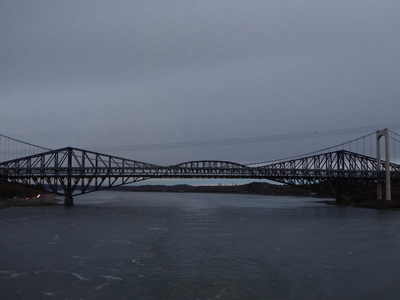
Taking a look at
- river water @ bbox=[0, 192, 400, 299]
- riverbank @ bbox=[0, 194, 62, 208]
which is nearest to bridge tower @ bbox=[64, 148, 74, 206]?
riverbank @ bbox=[0, 194, 62, 208]

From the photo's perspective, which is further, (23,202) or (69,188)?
(23,202)

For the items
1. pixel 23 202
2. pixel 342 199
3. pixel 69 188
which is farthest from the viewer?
pixel 23 202

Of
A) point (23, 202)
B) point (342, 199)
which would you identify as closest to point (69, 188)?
point (23, 202)

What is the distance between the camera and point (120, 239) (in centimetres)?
2709

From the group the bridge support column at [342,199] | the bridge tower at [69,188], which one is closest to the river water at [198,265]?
the bridge tower at [69,188]

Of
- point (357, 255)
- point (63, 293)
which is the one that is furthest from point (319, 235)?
point (63, 293)

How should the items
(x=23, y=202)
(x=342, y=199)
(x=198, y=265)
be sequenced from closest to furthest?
(x=198, y=265)
(x=342, y=199)
(x=23, y=202)

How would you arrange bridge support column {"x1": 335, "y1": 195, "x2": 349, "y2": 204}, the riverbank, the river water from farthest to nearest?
bridge support column {"x1": 335, "y1": 195, "x2": 349, "y2": 204}, the riverbank, the river water

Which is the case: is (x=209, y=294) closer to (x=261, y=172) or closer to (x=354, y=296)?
(x=354, y=296)

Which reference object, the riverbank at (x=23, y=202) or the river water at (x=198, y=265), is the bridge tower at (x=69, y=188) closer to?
the riverbank at (x=23, y=202)

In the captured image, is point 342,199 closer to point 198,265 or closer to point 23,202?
point 23,202

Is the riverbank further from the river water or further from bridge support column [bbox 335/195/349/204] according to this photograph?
bridge support column [bbox 335/195/349/204]

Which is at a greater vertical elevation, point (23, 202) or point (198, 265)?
point (198, 265)

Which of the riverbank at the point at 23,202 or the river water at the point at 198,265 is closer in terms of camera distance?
the river water at the point at 198,265
